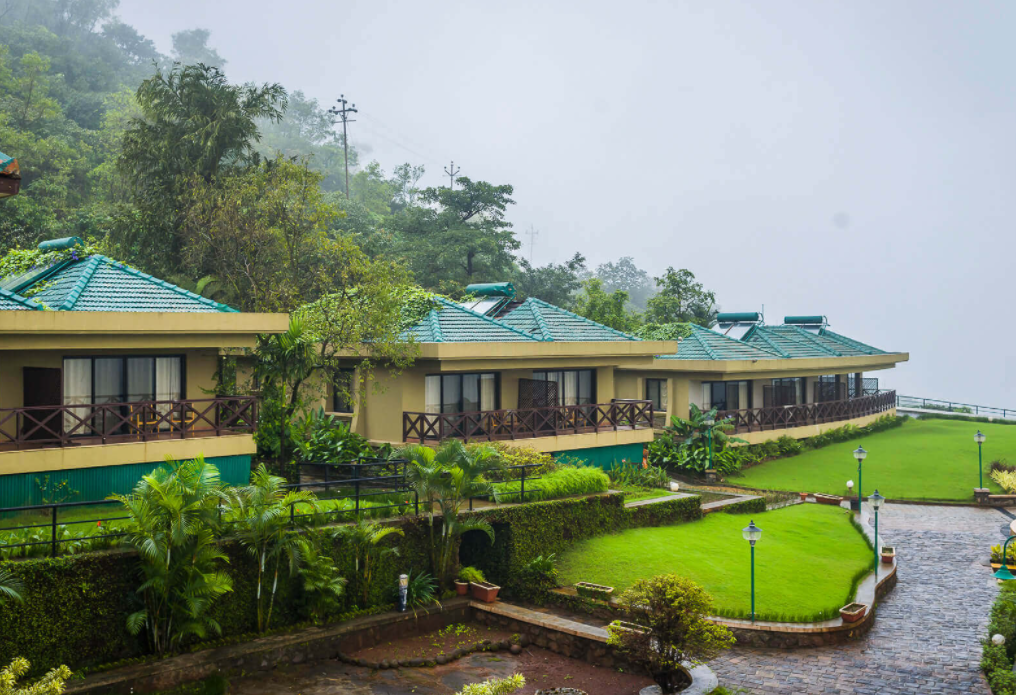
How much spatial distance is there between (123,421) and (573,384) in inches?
601

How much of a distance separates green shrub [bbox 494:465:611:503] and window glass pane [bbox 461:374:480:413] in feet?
15.5

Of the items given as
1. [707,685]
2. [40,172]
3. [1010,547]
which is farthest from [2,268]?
[40,172]

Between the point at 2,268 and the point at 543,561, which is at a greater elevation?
the point at 2,268

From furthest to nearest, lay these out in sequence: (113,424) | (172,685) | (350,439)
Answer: (350,439), (113,424), (172,685)

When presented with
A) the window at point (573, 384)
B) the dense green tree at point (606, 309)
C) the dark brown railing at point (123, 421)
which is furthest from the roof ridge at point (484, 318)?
the dense green tree at point (606, 309)

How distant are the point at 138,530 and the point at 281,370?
8.76 metres

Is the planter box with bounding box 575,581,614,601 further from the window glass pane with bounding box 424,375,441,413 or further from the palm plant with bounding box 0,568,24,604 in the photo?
the palm plant with bounding box 0,568,24,604

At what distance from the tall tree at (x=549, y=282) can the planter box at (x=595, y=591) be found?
138ft

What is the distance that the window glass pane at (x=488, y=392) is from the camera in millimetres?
28188

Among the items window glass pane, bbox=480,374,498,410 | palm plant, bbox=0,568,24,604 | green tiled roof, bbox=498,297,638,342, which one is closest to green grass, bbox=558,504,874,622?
window glass pane, bbox=480,374,498,410

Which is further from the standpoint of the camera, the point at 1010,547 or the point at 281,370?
the point at 281,370

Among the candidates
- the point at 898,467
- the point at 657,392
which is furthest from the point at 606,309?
the point at 898,467

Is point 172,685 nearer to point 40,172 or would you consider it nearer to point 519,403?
point 519,403

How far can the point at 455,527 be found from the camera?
19062 millimetres
